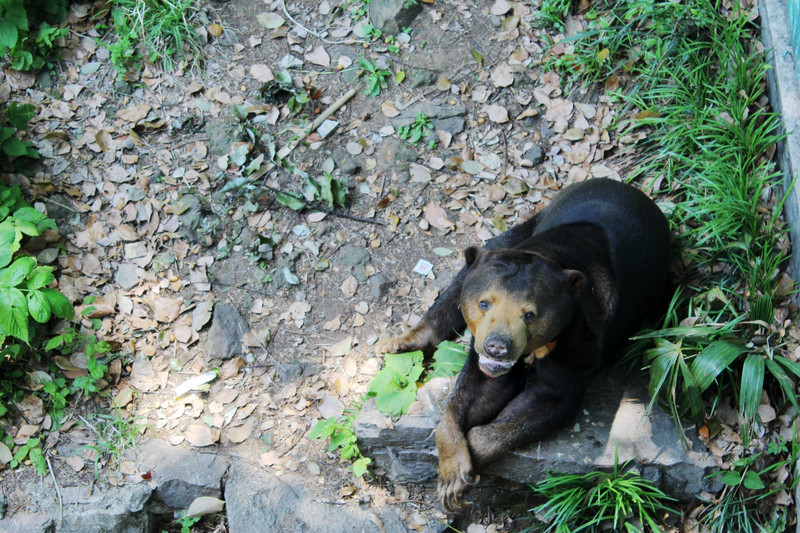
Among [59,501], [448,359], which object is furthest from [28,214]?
[448,359]

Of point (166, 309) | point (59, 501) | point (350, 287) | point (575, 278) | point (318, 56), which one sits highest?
point (575, 278)

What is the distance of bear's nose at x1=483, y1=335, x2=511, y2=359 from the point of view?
3.80 m

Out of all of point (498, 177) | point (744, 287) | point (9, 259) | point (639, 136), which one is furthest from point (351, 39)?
point (744, 287)

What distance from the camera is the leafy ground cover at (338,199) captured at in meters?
4.95

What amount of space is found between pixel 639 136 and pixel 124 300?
4.74 m

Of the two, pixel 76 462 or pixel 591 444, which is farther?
pixel 76 462

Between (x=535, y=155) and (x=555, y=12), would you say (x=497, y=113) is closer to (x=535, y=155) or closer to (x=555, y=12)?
(x=535, y=155)

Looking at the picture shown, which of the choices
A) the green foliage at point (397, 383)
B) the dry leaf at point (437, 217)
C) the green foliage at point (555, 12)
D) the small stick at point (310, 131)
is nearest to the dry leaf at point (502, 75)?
the green foliage at point (555, 12)

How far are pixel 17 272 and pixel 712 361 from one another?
4681mm

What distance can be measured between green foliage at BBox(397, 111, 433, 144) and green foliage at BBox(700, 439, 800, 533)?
3985 millimetres

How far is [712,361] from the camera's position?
438 cm

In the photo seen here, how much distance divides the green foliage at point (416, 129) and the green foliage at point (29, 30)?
3731mm

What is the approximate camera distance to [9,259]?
509 centimetres

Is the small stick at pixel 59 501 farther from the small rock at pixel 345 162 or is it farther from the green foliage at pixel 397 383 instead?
the small rock at pixel 345 162
